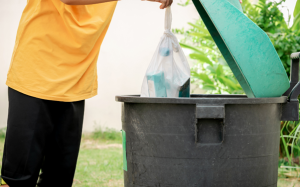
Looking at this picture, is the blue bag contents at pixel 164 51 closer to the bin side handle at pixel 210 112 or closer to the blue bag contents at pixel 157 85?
the blue bag contents at pixel 157 85

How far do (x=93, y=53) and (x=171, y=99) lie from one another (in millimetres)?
485

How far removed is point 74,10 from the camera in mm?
1343

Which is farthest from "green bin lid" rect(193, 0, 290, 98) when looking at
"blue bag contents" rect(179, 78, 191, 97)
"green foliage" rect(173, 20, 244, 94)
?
"green foliage" rect(173, 20, 244, 94)

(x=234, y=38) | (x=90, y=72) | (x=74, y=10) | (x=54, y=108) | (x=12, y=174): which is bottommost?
(x=12, y=174)

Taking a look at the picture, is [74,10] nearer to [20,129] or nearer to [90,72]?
[90,72]

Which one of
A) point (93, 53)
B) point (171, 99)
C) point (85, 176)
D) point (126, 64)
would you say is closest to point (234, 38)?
point (171, 99)

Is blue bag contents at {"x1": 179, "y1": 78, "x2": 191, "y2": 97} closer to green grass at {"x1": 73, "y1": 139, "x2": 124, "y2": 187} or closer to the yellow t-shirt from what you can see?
the yellow t-shirt

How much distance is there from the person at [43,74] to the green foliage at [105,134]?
2.81m

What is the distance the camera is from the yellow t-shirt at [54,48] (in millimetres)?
1253

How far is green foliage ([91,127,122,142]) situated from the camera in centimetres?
418

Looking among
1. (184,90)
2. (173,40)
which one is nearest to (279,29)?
(173,40)

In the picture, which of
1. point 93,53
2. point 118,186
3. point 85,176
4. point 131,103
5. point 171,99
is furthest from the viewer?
point 85,176

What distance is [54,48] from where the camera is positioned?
1293 millimetres

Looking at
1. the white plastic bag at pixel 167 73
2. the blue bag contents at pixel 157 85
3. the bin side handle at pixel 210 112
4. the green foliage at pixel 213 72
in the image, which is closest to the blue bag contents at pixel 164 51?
the white plastic bag at pixel 167 73
